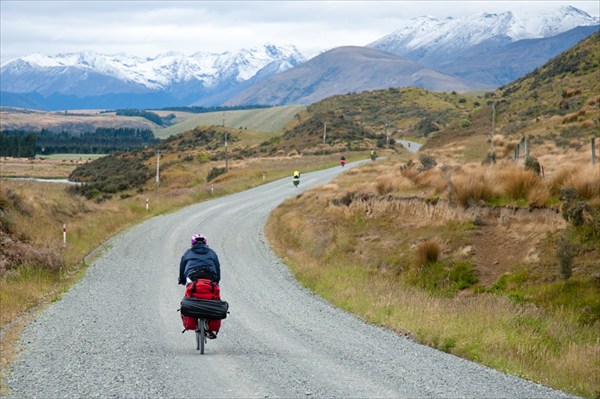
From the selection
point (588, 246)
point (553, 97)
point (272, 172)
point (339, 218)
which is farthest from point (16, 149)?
point (588, 246)

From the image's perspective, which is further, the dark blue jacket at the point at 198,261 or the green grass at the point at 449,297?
the dark blue jacket at the point at 198,261

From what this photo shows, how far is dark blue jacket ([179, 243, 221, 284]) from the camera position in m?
12.1

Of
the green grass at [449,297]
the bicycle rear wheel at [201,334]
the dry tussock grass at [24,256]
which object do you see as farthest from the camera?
the dry tussock grass at [24,256]

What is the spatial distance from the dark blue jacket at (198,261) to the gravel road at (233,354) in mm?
1298

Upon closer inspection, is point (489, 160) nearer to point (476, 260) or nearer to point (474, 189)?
point (474, 189)

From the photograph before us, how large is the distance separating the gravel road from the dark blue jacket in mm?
1298

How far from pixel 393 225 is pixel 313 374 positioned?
48.4 ft

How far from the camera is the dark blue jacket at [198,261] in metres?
12.1

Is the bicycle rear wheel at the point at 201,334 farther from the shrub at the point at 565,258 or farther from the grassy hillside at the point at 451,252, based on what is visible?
the shrub at the point at 565,258

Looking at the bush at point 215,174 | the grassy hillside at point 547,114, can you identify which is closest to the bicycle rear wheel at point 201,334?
the grassy hillside at point 547,114

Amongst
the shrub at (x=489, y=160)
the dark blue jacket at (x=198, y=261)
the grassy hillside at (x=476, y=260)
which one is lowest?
the grassy hillside at (x=476, y=260)

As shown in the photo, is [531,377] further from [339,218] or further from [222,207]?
[222,207]

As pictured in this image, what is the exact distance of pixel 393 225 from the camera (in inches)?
961

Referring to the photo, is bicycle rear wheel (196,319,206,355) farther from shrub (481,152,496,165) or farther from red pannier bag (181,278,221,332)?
shrub (481,152,496,165)
